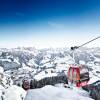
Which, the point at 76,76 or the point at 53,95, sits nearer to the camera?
the point at 53,95

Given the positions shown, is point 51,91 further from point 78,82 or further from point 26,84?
point 26,84

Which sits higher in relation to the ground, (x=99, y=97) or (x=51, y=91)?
(x=51, y=91)

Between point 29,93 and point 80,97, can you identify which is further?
point 29,93

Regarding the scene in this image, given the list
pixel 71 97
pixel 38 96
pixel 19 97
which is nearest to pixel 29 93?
pixel 38 96

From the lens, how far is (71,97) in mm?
5332

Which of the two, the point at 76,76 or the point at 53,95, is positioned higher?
the point at 76,76

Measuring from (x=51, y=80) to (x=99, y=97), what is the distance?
9.31 meters

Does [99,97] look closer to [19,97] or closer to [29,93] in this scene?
[19,97]

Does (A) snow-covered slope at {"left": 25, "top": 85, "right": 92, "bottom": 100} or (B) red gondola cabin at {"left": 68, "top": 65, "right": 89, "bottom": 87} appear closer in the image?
(A) snow-covered slope at {"left": 25, "top": 85, "right": 92, "bottom": 100}

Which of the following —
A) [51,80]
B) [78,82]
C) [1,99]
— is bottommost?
[1,99]

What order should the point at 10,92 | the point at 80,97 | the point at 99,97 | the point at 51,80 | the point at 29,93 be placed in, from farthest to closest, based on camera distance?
the point at 10,92, the point at 51,80, the point at 99,97, the point at 29,93, the point at 80,97

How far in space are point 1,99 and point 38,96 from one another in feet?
128

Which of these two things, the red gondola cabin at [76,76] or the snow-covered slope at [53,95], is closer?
the snow-covered slope at [53,95]

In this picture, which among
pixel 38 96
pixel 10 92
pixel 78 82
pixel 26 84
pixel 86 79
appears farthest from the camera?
pixel 10 92
